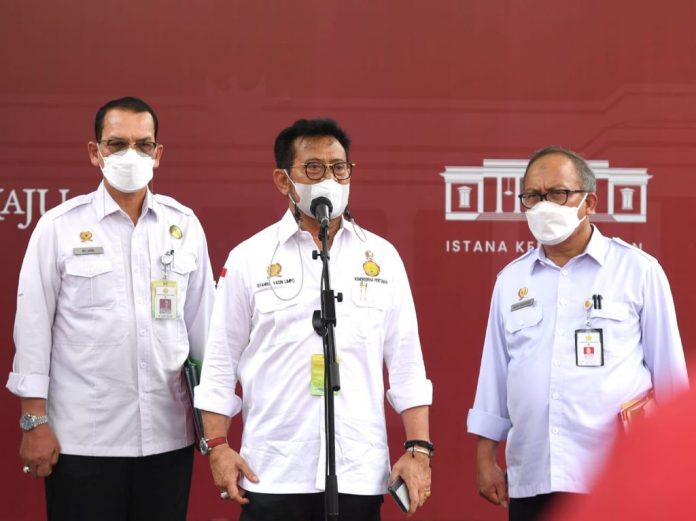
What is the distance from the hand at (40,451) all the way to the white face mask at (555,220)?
158cm

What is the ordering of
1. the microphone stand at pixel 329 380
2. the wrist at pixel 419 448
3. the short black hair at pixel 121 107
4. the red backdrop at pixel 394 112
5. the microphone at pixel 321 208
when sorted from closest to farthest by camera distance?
the microphone stand at pixel 329 380 → the microphone at pixel 321 208 → the wrist at pixel 419 448 → the short black hair at pixel 121 107 → the red backdrop at pixel 394 112

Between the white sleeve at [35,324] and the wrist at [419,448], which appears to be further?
the white sleeve at [35,324]

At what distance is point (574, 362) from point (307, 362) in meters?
0.78

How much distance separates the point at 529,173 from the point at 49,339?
5.02 ft

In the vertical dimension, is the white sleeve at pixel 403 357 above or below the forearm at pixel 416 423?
above

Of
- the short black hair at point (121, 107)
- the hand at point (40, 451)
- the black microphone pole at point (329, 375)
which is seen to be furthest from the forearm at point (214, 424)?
the short black hair at point (121, 107)

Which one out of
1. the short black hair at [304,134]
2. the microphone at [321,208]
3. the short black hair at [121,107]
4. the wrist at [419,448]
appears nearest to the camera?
the microphone at [321,208]

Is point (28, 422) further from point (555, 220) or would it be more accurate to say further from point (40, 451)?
point (555, 220)

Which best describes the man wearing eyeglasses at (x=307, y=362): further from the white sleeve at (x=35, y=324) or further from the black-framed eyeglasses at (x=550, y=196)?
the white sleeve at (x=35, y=324)

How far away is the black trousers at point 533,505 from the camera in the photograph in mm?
2824

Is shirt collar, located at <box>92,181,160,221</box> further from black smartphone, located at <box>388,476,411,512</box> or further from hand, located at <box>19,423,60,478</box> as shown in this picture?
black smartphone, located at <box>388,476,411,512</box>

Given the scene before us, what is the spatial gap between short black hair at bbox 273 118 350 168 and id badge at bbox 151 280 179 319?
0.59m

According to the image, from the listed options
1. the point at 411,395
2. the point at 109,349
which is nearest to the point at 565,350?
the point at 411,395

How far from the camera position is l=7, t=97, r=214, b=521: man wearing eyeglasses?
2.96 m
